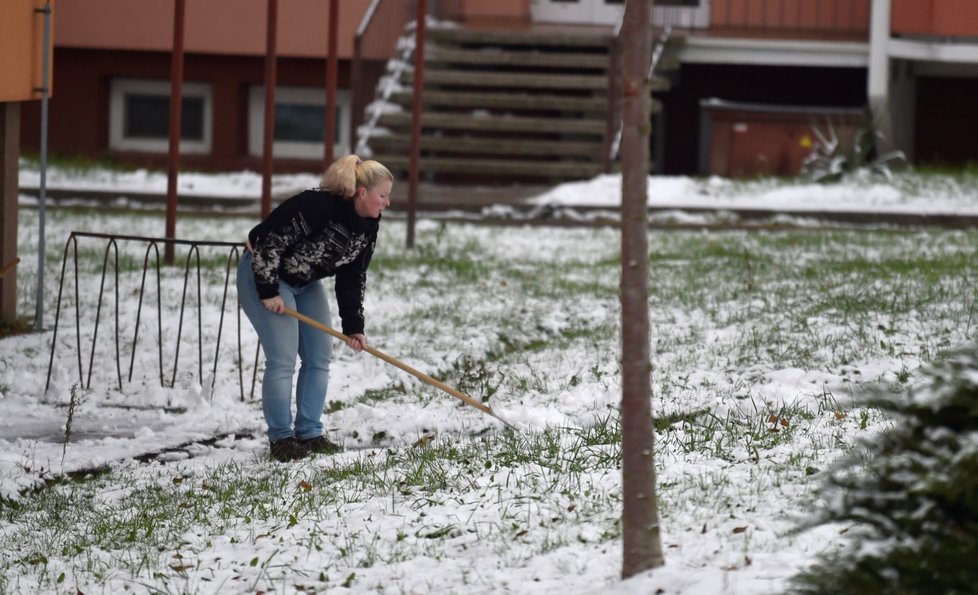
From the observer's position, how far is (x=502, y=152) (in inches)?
719

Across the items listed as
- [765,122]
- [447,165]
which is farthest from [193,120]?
[765,122]

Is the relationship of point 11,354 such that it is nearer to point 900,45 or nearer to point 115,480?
point 115,480

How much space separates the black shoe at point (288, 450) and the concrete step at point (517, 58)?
12.2m

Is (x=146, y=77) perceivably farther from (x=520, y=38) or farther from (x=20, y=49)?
(x=20, y=49)

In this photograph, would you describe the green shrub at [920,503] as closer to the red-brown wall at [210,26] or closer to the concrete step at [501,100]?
the concrete step at [501,100]

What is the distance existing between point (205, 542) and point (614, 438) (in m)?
1.81

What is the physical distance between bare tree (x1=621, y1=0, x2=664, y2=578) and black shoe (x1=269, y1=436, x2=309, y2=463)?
8.61 feet

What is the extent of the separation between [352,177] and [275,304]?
0.66m

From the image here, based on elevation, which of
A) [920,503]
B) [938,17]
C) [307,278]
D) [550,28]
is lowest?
[920,503]

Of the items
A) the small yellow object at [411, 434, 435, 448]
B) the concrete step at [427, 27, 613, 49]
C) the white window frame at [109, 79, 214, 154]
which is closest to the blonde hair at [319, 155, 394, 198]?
the small yellow object at [411, 434, 435, 448]

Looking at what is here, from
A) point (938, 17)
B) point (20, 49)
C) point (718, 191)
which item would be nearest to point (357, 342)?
point (20, 49)

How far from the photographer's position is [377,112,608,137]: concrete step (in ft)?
59.1

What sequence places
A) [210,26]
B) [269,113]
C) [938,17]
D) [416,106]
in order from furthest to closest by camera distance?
[210,26] → [938,17] → [416,106] → [269,113]

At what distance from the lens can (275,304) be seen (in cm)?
685
